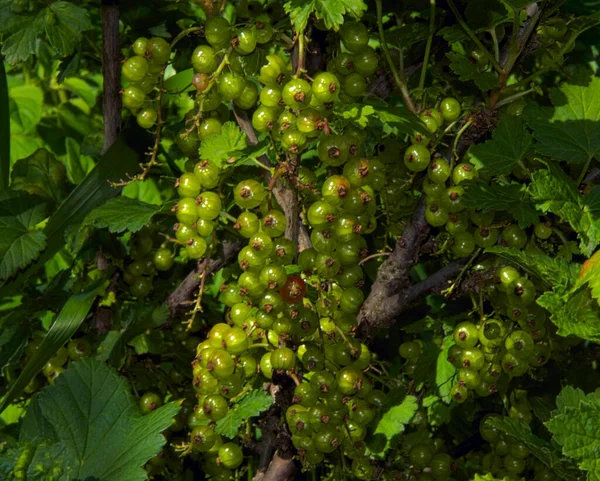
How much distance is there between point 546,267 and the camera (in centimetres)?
105

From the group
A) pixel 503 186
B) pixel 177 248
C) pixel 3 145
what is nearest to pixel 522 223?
pixel 503 186

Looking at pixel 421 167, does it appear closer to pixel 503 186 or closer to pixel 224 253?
pixel 503 186

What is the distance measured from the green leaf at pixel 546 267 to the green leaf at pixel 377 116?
19 cm

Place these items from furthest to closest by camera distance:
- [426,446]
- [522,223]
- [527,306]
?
[426,446], [527,306], [522,223]

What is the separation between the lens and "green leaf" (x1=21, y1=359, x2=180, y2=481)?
1070 millimetres

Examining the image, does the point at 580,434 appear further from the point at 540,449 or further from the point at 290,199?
the point at 290,199

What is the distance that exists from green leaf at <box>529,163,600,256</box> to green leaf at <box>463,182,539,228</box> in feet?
0.09

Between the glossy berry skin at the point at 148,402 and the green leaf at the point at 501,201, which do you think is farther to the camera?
the glossy berry skin at the point at 148,402

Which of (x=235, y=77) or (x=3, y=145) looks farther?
(x=3, y=145)

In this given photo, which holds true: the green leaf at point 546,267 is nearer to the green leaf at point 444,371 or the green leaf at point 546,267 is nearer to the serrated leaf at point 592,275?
the serrated leaf at point 592,275

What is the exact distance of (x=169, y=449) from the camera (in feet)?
4.85

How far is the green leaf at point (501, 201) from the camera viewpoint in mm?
1124

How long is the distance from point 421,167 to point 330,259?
187 mm


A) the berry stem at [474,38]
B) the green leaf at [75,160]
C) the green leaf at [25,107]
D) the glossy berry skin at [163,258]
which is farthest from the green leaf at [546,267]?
the green leaf at [25,107]
